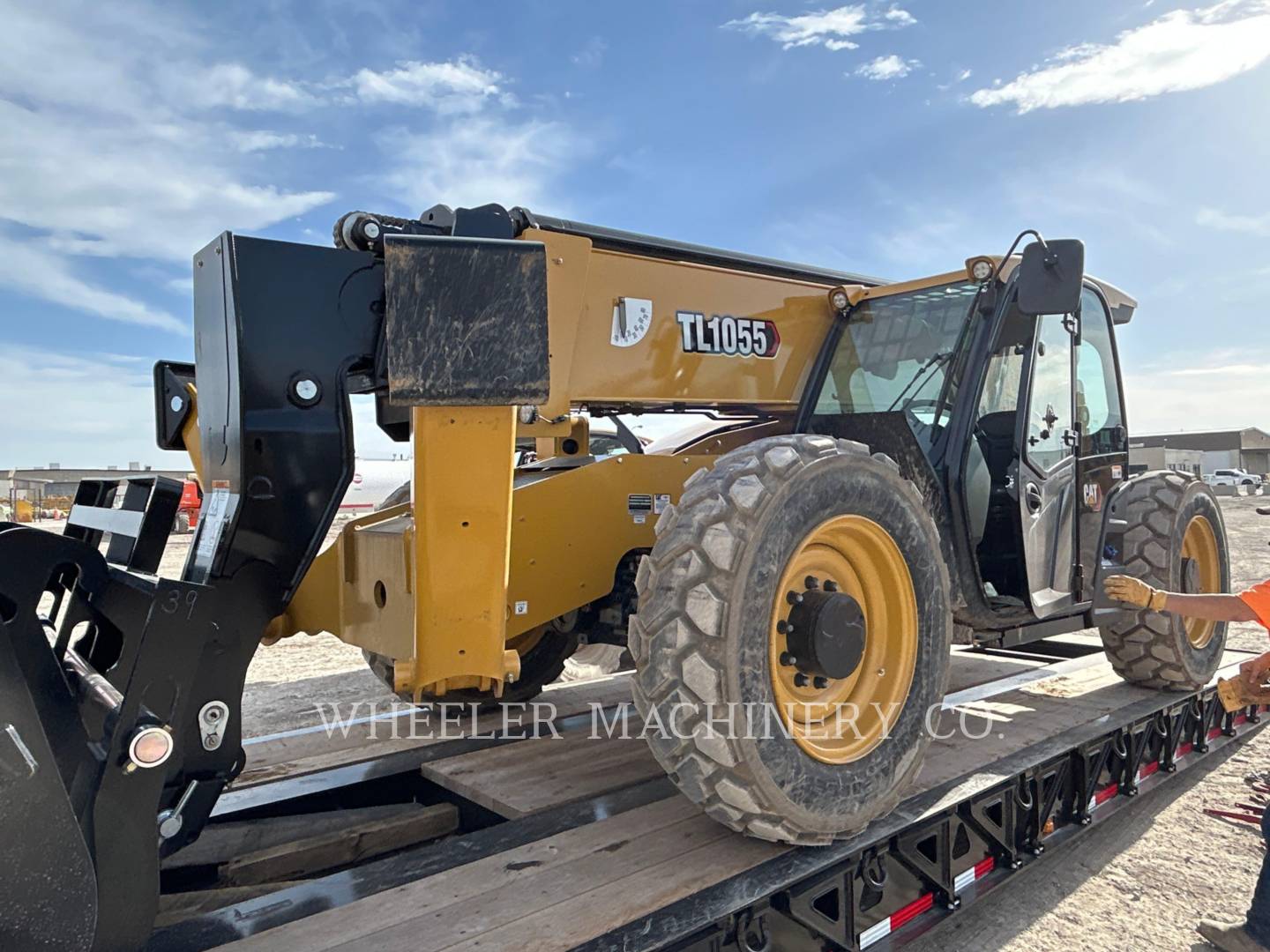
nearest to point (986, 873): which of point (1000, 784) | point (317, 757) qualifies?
point (1000, 784)

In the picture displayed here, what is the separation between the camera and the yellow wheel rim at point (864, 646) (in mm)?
2953

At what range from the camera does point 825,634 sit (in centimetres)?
288

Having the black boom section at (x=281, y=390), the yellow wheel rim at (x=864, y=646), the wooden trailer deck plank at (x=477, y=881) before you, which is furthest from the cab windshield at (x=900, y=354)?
the black boom section at (x=281, y=390)

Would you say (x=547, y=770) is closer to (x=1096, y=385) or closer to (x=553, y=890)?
(x=553, y=890)

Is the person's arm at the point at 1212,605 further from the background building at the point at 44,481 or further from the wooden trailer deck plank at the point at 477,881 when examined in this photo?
the background building at the point at 44,481

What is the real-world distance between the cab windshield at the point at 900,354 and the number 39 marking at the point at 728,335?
0.40 m

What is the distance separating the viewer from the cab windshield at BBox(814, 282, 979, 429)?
430cm

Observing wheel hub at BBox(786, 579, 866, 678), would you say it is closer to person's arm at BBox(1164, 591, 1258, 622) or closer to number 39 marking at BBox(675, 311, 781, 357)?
number 39 marking at BBox(675, 311, 781, 357)

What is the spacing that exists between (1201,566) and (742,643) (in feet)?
14.6

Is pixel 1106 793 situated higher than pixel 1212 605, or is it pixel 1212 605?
pixel 1212 605

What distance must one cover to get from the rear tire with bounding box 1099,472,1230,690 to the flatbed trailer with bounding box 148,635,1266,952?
0.15 meters

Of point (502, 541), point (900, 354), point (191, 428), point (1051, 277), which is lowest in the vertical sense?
point (502, 541)

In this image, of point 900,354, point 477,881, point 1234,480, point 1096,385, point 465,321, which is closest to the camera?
point 465,321

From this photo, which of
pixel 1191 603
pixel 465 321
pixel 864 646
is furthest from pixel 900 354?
pixel 465 321
